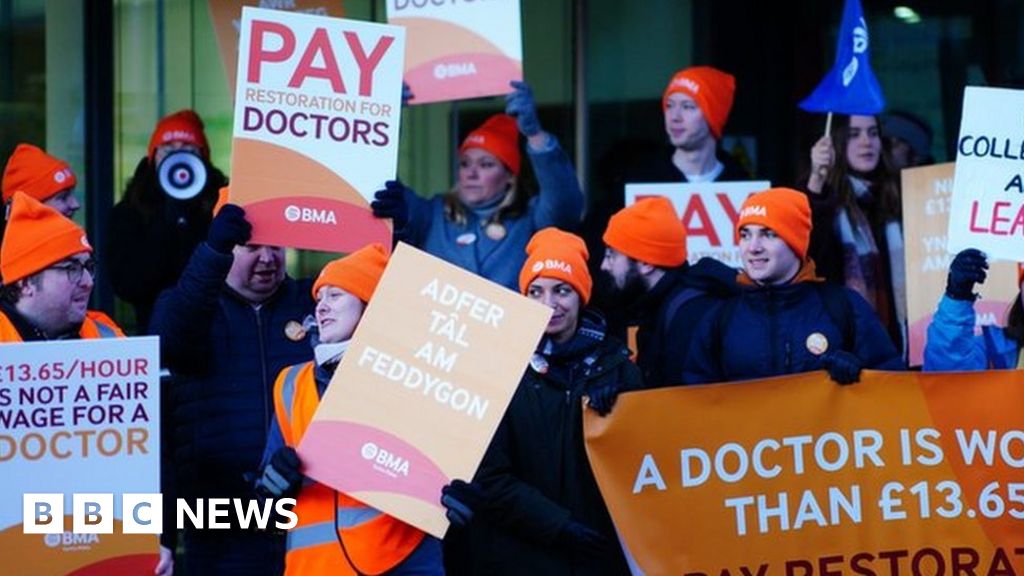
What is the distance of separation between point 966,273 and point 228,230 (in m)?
2.43

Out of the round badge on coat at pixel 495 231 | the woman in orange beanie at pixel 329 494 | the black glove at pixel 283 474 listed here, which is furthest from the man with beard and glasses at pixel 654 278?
the black glove at pixel 283 474

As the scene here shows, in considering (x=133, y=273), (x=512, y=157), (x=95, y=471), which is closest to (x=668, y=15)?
(x=512, y=157)

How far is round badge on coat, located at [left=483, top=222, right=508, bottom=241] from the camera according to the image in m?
9.48

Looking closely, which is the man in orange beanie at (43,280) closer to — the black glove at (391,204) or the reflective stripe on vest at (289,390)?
the reflective stripe on vest at (289,390)

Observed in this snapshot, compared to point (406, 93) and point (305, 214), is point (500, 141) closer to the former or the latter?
point (406, 93)

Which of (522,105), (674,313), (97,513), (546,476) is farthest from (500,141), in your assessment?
(97,513)

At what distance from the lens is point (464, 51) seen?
30.1ft

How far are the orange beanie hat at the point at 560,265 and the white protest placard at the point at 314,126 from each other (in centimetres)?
48

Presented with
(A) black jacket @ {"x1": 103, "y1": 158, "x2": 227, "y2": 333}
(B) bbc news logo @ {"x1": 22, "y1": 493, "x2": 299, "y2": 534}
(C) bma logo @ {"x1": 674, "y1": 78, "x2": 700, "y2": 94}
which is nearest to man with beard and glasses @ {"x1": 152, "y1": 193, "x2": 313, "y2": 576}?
(B) bbc news logo @ {"x1": 22, "y1": 493, "x2": 299, "y2": 534}

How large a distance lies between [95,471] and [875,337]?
→ 2.62m

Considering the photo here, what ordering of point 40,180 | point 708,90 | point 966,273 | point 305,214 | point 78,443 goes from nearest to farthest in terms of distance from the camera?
point 78,443
point 305,214
point 966,273
point 40,180
point 708,90

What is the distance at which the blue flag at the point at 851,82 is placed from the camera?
9.64 m

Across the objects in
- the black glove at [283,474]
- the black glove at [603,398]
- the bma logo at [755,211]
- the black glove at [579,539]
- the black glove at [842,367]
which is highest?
the bma logo at [755,211]

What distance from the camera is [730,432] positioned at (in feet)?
26.0
